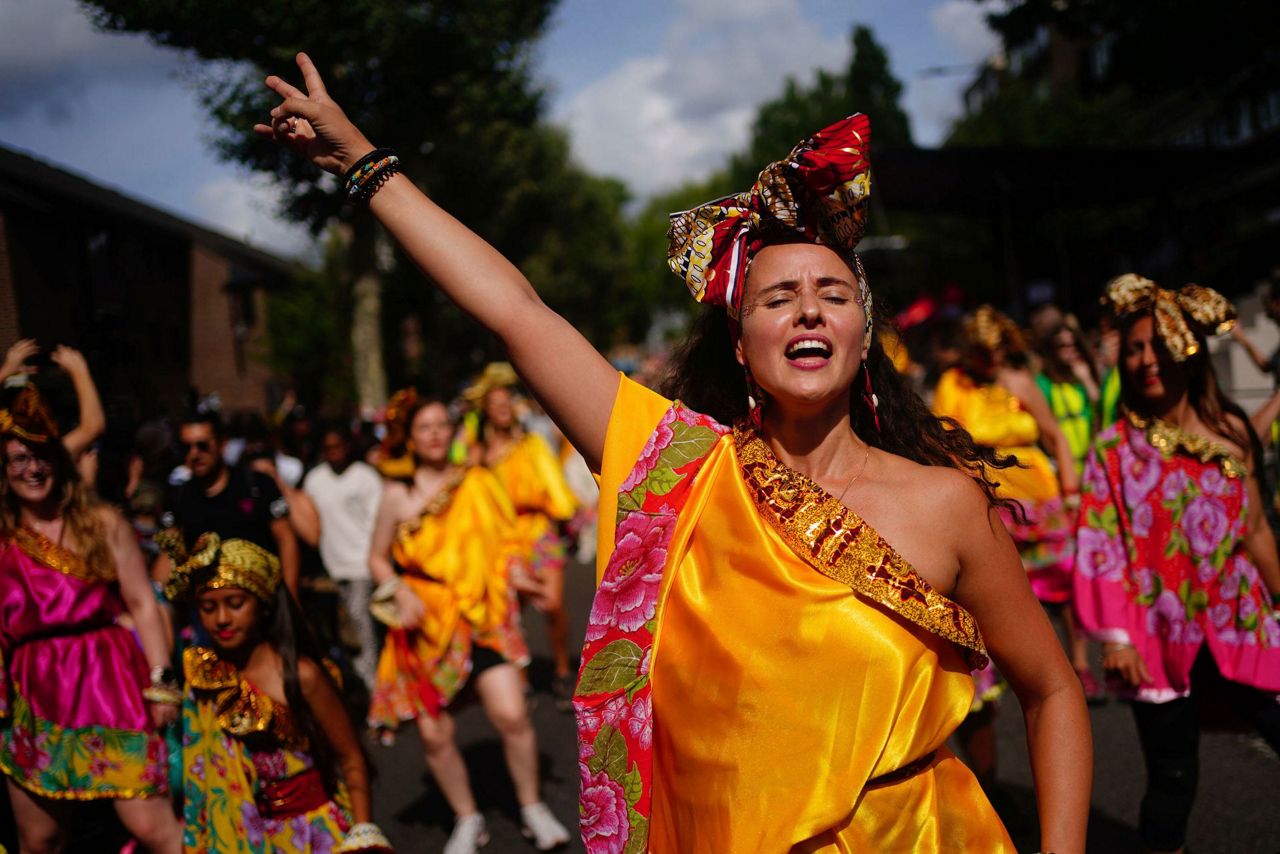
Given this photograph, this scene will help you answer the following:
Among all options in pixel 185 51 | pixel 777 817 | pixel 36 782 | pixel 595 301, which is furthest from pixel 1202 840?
pixel 595 301

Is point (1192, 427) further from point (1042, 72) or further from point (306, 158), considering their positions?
point (1042, 72)

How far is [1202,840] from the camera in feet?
13.8

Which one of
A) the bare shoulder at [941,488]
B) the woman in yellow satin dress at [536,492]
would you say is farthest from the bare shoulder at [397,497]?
the bare shoulder at [941,488]

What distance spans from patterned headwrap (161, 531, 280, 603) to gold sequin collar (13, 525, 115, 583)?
1.90ft

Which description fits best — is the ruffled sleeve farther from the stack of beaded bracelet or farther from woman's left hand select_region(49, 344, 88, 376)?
woman's left hand select_region(49, 344, 88, 376)

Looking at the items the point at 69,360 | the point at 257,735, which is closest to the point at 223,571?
the point at 257,735

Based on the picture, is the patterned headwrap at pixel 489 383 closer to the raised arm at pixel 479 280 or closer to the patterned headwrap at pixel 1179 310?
the patterned headwrap at pixel 1179 310

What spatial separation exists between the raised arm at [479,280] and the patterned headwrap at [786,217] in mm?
277

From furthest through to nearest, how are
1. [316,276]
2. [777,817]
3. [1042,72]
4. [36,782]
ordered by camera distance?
[1042,72] → [316,276] → [36,782] → [777,817]

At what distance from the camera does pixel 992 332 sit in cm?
669

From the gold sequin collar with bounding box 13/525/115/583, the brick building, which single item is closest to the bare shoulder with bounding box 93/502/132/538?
the gold sequin collar with bounding box 13/525/115/583

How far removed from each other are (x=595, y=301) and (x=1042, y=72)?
25.9 meters

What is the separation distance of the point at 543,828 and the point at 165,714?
1.79 metres

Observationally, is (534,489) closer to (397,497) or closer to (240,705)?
(397,497)
